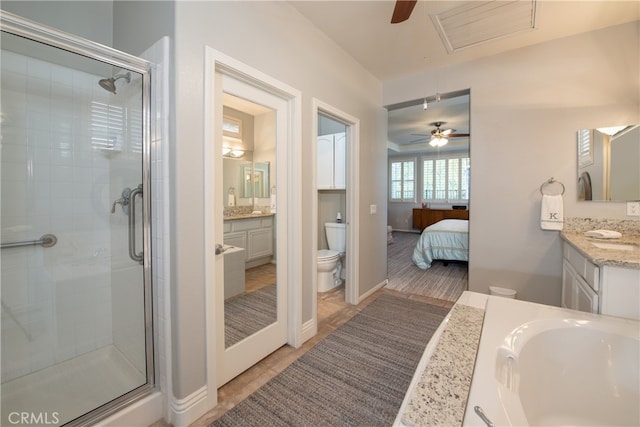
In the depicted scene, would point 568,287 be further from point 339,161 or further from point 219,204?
point 219,204

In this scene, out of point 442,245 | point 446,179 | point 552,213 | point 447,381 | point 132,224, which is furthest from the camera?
point 446,179

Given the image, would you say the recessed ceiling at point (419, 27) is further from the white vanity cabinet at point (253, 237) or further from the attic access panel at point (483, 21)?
the white vanity cabinet at point (253, 237)

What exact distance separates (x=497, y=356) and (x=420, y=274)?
3.22 metres

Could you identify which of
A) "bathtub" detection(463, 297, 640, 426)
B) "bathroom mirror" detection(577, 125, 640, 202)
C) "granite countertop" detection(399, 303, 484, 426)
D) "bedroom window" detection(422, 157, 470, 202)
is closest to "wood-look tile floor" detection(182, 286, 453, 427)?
"granite countertop" detection(399, 303, 484, 426)

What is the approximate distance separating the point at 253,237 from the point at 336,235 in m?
1.84

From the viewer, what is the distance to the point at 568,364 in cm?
121

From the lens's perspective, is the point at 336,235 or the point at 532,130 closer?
the point at 532,130

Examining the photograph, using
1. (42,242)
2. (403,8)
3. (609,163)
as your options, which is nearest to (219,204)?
(42,242)

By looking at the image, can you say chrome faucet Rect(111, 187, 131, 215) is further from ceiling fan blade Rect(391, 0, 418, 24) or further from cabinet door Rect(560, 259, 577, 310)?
cabinet door Rect(560, 259, 577, 310)

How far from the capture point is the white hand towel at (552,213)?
2391 millimetres

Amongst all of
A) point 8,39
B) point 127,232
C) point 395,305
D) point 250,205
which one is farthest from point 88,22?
point 395,305

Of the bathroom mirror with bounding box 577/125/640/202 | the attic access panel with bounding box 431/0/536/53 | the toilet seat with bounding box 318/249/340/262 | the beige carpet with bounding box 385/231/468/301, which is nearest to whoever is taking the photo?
the attic access panel with bounding box 431/0/536/53

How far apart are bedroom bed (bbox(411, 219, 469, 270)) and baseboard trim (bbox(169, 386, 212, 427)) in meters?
3.79

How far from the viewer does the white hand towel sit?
239 cm
